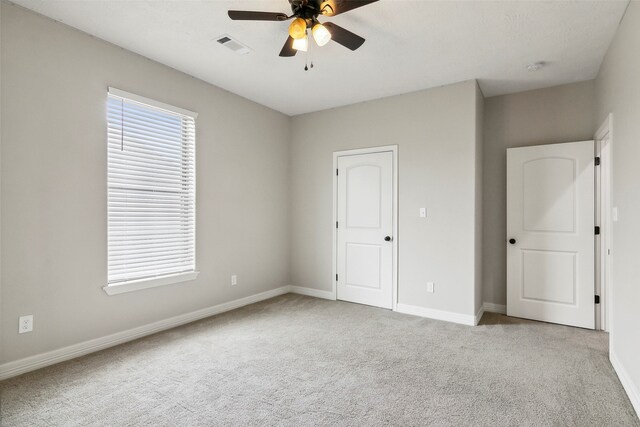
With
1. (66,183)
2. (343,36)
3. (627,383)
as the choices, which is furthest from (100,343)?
(627,383)

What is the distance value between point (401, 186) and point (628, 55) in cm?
231

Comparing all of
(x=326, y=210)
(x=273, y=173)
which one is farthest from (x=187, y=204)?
(x=326, y=210)

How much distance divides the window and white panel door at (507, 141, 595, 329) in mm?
3794

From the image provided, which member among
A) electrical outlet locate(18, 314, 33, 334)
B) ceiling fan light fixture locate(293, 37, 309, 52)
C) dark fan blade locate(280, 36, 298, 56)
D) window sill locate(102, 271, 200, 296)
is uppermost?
dark fan blade locate(280, 36, 298, 56)

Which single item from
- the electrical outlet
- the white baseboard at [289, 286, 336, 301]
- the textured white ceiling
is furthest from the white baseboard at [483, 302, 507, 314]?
the electrical outlet

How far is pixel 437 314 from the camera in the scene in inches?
153

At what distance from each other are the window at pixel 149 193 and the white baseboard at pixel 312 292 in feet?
6.05

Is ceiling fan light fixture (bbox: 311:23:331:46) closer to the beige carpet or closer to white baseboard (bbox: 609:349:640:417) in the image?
the beige carpet

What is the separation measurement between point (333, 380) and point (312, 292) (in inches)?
99.3

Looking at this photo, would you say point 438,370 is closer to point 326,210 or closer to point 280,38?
point 326,210

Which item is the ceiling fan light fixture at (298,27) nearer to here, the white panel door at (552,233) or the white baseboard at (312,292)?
the white panel door at (552,233)

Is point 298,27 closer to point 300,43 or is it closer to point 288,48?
point 300,43

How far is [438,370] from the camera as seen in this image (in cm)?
262

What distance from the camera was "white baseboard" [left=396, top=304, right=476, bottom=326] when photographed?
3695 mm
